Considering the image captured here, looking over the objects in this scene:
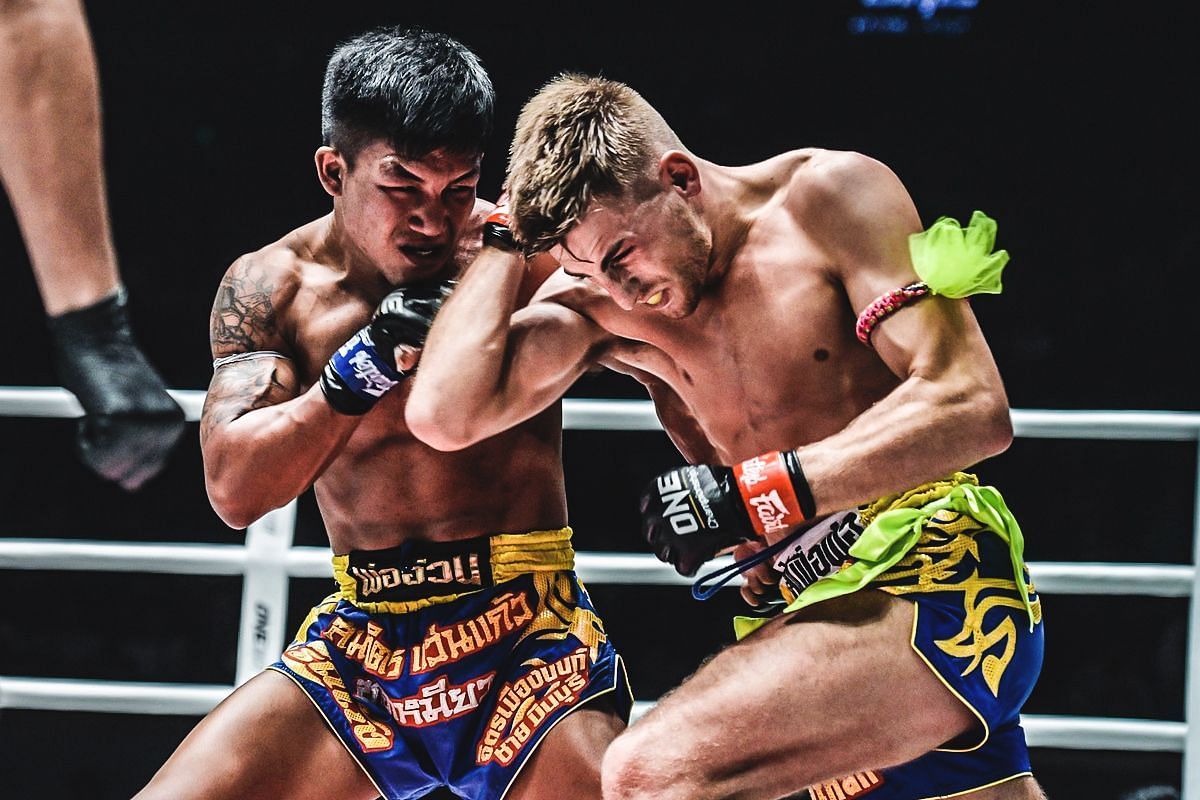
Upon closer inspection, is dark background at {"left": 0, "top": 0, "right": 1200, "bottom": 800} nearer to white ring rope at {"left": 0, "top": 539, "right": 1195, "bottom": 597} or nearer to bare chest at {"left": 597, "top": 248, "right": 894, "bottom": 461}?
white ring rope at {"left": 0, "top": 539, "right": 1195, "bottom": 597}

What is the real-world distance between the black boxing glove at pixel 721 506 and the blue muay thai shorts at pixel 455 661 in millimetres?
317

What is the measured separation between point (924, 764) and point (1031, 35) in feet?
13.6

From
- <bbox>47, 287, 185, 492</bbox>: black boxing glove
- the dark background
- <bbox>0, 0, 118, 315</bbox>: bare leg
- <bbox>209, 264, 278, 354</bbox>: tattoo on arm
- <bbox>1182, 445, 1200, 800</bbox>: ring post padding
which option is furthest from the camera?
the dark background

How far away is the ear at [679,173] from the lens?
1.91 meters

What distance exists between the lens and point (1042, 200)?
214 inches

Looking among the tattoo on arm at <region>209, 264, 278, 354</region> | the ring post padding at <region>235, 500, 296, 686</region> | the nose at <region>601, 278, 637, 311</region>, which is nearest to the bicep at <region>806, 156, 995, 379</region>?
the nose at <region>601, 278, 637, 311</region>

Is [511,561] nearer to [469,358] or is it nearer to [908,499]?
[469,358]

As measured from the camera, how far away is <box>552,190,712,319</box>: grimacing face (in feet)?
6.18

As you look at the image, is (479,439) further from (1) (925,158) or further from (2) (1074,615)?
(1) (925,158)

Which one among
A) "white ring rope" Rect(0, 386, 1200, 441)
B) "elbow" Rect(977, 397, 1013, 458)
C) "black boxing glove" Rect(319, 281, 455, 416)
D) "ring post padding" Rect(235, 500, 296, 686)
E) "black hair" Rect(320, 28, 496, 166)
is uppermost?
"black hair" Rect(320, 28, 496, 166)

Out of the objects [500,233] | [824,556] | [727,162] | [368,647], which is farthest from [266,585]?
[727,162]

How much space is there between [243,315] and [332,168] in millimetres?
278

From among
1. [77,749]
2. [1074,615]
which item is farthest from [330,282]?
[1074,615]

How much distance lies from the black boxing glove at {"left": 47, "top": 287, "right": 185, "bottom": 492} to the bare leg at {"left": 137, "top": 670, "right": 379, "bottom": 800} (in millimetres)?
465
